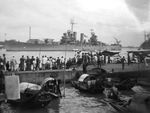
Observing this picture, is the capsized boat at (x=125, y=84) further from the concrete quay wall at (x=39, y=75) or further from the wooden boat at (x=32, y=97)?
the wooden boat at (x=32, y=97)

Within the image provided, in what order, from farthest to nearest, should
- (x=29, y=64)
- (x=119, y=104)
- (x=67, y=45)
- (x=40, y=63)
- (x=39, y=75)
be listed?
1. (x=67, y=45)
2. (x=40, y=63)
3. (x=29, y=64)
4. (x=39, y=75)
5. (x=119, y=104)

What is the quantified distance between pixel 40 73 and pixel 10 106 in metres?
9.60

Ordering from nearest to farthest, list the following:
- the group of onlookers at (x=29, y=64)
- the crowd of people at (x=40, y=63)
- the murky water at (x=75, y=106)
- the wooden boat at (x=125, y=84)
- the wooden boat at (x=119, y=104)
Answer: the wooden boat at (x=119, y=104), the murky water at (x=75, y=106), the wooden boat at (x=125, y=84), the group of onlookers at (x=29, y=64), the crowd of people at (x=40, y=63)

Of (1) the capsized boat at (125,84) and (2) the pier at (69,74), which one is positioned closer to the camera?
(1) the capsized boat at (125,84)

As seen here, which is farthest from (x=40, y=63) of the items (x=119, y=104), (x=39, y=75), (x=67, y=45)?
(x=67, y=45)

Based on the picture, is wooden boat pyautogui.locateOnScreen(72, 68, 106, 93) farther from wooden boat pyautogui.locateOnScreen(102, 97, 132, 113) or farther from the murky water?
wooden boat pyautogui.locateOnScreen(102, 97, 132, 113)

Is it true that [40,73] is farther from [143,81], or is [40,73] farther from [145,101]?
[145,101]

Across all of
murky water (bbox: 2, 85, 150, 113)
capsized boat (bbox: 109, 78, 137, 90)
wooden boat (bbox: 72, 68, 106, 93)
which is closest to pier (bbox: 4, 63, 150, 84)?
wooden boat (bbox: 72, 68, 106, 93)

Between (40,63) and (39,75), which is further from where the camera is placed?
(40,63)

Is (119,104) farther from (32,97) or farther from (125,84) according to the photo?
(125,84)

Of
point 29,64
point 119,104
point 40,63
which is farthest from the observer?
point 40,63

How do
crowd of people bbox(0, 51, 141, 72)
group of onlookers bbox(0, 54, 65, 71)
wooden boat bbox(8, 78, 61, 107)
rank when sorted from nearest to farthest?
wooden boat bbox(8, 78, 61, 107), group of onlookers bbox(0, 54, 65, 71), crowd of people bbox(0, 51, 141, 72)

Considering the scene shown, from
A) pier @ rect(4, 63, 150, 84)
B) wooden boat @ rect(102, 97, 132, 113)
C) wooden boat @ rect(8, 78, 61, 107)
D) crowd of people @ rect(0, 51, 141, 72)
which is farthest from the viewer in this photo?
pier @ rect(4, 63, 150, 84)

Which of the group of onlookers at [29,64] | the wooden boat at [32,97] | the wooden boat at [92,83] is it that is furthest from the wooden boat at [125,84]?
the wooden boat at [32,97]
